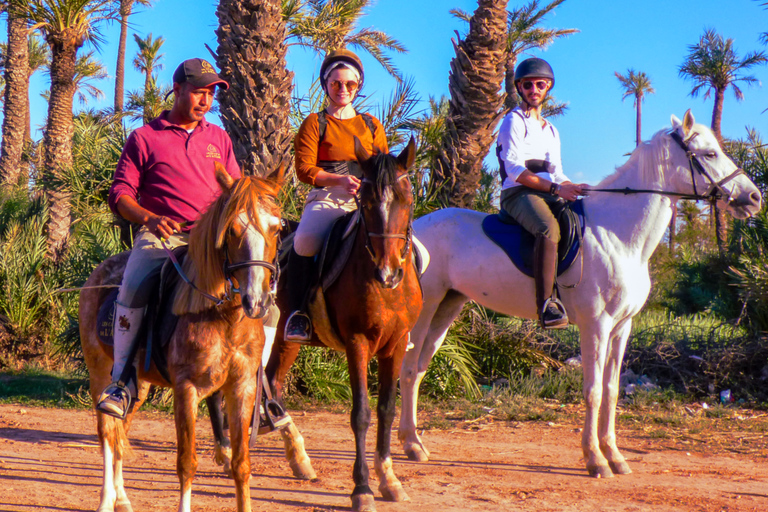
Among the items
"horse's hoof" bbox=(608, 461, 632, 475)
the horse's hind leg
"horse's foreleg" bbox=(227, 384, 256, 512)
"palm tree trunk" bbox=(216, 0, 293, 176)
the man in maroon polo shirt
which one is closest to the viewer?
"horse's foreleg" bbox=(227, 384, 256, 512)

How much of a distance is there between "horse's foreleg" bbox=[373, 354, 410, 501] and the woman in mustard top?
69cm

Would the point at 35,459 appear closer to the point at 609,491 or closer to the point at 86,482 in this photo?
the point at 86,482

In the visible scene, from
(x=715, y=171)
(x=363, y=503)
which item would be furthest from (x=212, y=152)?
(x=715, y=171)

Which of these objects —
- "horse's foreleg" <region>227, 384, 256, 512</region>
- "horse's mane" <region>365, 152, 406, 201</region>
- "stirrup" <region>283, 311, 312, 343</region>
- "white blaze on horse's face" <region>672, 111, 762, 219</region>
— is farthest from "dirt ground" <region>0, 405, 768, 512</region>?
"white blaze on horse's face" <region>672, 111, 762, 219</region>

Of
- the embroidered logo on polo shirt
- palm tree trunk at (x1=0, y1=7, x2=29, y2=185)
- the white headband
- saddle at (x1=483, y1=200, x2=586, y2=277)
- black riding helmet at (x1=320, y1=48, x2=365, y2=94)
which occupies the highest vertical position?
palm tree trunk at (x1=0, y1=7, x2=29, y2=185)

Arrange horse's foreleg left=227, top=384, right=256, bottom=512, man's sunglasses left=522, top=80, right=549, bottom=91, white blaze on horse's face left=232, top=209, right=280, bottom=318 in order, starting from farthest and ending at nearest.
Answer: man's sunglasses left=522, top=80, right=549, bottom=91
horse's foreleg left=227, top=384, right=256, bottom=512
white blaze on horse's face left=232, top=209, right=280, bottom=318

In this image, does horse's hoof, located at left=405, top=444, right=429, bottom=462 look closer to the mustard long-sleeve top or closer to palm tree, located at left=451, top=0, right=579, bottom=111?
the mustard long-sleeve top

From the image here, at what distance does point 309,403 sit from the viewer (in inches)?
320

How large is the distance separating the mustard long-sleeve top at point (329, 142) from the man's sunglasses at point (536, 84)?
1577 mm

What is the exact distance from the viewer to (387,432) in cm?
468

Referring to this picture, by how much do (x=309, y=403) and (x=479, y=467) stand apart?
3.13 meters

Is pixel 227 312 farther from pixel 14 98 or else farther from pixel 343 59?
pixel 14 98

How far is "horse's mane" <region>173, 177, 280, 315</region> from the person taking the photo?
11.2 feet

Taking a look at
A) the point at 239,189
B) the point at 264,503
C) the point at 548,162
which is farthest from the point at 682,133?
the point at 264,503
